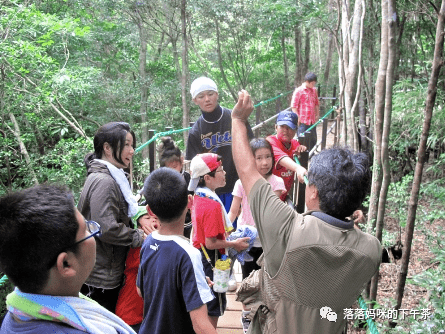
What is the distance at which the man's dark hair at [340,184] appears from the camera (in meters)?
1.34

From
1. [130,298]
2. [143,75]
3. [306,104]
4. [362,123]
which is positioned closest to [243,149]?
[130,298]

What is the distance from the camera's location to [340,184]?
4.41ft

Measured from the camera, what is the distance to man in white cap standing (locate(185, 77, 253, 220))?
125 inches

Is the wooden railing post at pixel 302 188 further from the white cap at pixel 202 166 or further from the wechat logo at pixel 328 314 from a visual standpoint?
the wechat logo at pixel 328 314

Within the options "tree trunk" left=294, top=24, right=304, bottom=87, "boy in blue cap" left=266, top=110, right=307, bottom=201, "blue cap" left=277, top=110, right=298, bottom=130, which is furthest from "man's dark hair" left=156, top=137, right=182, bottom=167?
"tree trunk" left=294, top=24, right=304, bottom=87

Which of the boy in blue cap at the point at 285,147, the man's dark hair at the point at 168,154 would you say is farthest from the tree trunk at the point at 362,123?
the man's dark hair at the point at 168,154

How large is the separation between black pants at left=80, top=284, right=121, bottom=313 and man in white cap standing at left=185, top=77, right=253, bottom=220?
4.49ft

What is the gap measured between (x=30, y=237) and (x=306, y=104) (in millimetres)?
5948

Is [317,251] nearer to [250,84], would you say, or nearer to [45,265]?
[45,265]

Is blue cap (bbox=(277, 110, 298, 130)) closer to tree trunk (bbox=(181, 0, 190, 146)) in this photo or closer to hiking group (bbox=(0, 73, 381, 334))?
hiking group (bbox=(0, 73, 381, 334))

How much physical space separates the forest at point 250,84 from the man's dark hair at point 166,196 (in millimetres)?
1541

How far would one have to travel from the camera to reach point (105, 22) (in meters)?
10.5

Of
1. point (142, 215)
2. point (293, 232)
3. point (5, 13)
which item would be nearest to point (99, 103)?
point (5, 13)

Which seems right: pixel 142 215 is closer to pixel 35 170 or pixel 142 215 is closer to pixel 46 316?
pixel 46 316
